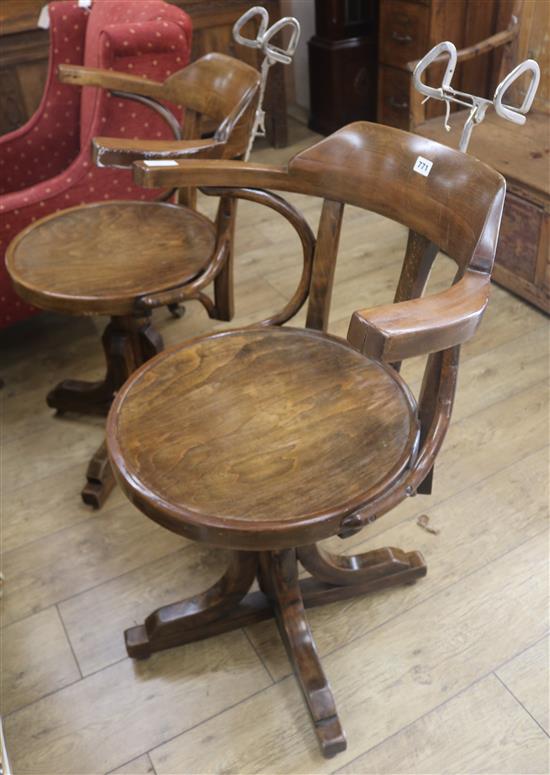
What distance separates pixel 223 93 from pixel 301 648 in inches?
→ 44.0

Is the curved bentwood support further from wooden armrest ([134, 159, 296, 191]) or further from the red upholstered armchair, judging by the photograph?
the red upholstered armchair

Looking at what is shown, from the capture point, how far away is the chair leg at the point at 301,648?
3.80 ft

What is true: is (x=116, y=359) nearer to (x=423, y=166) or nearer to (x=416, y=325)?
(x=423, y=166)

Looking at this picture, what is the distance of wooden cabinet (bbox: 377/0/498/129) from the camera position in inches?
104

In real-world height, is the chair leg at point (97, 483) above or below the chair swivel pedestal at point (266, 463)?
below

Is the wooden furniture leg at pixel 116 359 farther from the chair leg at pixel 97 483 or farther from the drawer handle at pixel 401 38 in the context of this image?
the drawer handle at pixel 401 38

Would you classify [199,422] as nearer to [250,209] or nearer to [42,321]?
[42,321]

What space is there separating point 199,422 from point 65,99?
4.87ft

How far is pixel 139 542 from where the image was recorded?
1.54 metres

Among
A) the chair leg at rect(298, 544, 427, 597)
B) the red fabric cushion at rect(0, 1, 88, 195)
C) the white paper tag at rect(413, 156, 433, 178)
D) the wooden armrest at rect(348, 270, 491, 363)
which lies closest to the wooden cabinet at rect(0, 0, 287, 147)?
the red fabric cushion at rect(0, 1, 88, 195)

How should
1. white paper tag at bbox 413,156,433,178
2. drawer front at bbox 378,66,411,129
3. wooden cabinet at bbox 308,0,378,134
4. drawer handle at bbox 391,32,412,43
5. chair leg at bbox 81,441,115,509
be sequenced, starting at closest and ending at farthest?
white paper tag at bbox 413,156,433,178
chair leg at bbox 81,441,115,509
drawer handle at bbox 391,32,412,43
drawer front at bbox 378,66,411,129
wooden cabinet at bbox 308,0,378,134

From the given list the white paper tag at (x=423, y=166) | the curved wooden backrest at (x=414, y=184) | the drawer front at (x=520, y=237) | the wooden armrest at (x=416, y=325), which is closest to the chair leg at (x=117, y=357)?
the curved wooden backrest at (x=414, y=184)

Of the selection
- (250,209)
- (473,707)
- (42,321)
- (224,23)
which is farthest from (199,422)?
(224,23)

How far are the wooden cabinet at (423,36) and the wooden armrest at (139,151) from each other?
5.25 ft
